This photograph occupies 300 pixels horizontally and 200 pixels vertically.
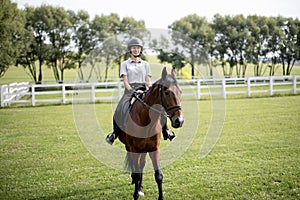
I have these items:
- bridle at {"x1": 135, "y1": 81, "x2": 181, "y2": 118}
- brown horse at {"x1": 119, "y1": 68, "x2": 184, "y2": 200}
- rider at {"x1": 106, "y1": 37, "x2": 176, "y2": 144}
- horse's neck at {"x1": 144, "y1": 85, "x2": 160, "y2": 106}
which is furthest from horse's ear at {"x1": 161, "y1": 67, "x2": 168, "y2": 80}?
rider at {"x1": 106, "y1": 37, "x2": 176, "y2": 144}

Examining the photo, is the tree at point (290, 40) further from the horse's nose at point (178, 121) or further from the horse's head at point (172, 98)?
the horse's nose at point (178, 121)

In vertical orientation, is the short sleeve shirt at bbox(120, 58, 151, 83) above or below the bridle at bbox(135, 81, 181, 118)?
above

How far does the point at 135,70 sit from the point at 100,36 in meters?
33.8

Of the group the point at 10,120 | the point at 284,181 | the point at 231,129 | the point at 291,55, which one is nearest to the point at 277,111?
the point at 231,129

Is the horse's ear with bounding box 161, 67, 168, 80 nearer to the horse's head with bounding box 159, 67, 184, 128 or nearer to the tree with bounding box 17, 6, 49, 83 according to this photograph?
the horse's head with bounding box 159, 67, 184, 128

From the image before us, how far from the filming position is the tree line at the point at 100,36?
31.2 meters

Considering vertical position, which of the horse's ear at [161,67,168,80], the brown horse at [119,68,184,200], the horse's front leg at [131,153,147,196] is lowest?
the horse's front leg at [131,153,147,196]

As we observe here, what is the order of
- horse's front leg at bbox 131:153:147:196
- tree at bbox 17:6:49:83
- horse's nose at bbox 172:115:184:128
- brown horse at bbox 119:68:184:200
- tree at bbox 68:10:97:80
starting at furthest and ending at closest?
tree at bbox 17:6:49:83, tree at bbox 68:10:97:80, horse's front leg at bbox 131:153:147:196, brown horse at bbox 119:68:184:200, horse's nose at bbox 172:115:184:128

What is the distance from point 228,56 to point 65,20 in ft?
72.8

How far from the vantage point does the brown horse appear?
14.9ft

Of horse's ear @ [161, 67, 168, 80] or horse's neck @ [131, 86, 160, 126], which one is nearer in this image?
horse's ear @ [161, 67, 168, 80]

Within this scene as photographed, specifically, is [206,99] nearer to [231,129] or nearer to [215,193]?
[231,129]

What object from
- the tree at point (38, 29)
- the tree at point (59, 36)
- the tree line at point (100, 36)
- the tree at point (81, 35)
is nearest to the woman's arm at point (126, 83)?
the tree line at point (100, 36)

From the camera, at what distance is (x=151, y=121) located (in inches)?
197
